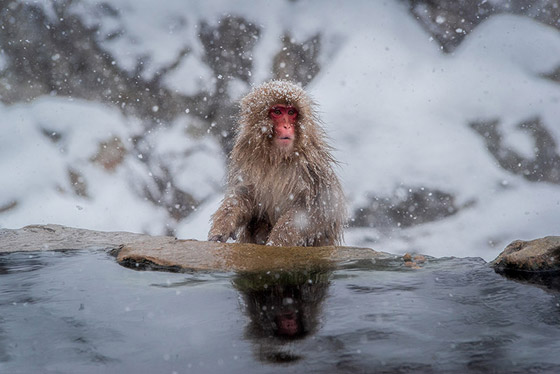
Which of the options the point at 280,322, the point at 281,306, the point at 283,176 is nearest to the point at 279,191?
the point at 283,176

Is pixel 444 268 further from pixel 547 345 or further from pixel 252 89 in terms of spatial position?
pixel 252 89

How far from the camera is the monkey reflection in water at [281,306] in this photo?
68.4 inches

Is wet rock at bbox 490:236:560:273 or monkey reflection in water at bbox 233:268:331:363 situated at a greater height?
wet rock at bbox 490:236:560:273

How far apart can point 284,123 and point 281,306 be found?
2.01 meters

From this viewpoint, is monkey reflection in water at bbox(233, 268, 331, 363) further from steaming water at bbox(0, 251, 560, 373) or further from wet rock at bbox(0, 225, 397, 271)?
wet rock at bbox(0, 225, 397, 271)

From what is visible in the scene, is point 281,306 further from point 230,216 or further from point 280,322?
point 230,216

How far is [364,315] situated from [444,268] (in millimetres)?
962

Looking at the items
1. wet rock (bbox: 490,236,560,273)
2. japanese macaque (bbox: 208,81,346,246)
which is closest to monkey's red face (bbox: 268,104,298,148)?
japanese macaque (bbox: 208,81,346,246)

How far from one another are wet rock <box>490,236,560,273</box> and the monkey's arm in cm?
174

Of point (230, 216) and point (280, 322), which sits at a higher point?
point (230, 216)

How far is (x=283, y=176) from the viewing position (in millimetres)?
4012

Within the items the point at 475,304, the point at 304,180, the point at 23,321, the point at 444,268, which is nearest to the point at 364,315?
the point at 475,304

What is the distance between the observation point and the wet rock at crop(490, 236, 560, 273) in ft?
8.67

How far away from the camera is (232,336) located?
5.98 feet
